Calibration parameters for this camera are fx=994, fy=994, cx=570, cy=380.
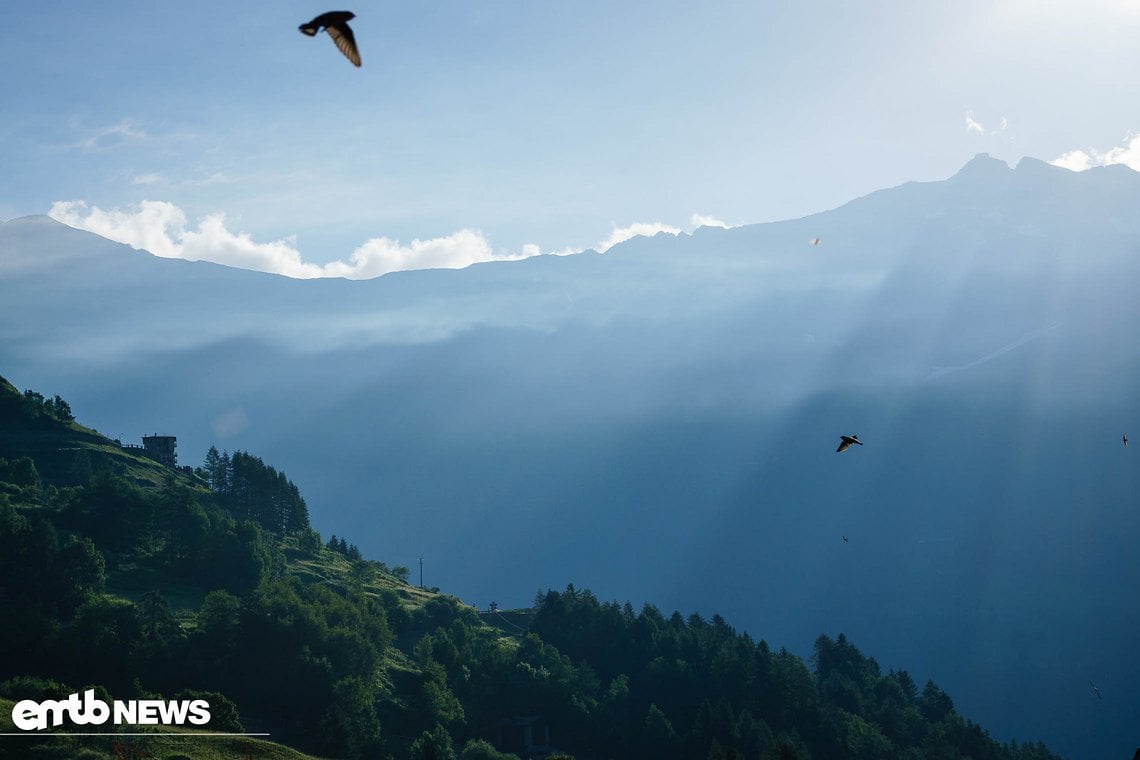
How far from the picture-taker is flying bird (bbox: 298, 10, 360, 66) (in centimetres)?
2162

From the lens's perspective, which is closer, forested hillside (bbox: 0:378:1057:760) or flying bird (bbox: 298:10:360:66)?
flying bird (bbox: 298:10:360:66)

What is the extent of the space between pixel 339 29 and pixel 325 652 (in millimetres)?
107282

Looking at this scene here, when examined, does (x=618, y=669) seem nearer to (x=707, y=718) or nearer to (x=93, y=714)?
(x=707, y=718)

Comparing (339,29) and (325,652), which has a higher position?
(339,29)

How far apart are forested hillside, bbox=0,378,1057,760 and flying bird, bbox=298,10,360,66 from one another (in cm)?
5153

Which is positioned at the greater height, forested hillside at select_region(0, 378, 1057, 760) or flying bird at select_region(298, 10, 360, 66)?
flying bird at select_region(298, 10, 360, 66)

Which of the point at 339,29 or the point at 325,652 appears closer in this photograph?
the point at 339,29

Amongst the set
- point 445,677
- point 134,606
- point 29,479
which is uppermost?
point 29,479

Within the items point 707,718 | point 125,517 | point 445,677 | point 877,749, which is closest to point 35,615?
point 125,517

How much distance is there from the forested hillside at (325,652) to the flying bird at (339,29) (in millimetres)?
51528

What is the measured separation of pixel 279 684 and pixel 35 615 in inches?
1030

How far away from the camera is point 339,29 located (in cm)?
2200

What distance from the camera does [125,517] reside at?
137750 millimetres

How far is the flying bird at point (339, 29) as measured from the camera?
21.6 metres
